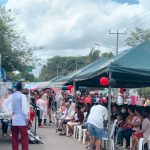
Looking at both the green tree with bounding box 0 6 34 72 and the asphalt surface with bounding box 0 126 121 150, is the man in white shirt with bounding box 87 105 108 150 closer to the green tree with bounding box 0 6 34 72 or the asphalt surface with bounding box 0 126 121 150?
the asphalt surface with bounding box 0 126 121 150

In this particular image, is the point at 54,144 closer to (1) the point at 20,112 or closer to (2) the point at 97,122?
(2) the point at 97,122

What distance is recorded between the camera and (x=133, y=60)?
11.3 metres

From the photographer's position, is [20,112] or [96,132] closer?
[20,112]

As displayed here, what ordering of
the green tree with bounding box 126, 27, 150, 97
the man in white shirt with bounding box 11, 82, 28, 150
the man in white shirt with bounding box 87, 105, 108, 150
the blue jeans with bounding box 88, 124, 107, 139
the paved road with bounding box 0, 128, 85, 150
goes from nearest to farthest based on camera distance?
the man in white shirt with bounding box 11, 82, 28, 150 → the man in white shirt with bounding box 87, 105, 108, 150 → the blue jeans with bounding box 88, 124, 107, 139 → the paved road with bounding box 0, 128, 85, 150 → the green tree with bounding box 126, 27, 150, 97

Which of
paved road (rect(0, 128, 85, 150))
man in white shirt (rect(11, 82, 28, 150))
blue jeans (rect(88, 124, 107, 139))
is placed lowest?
paved road (rect(0, 128, 85, 150))

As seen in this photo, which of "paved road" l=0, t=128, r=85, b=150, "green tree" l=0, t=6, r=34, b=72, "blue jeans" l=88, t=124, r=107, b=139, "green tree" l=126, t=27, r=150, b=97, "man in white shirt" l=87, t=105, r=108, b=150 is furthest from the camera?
"green tree" l=126, t=27, r=150, b=97

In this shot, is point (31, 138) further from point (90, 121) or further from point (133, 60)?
point (133, 60)

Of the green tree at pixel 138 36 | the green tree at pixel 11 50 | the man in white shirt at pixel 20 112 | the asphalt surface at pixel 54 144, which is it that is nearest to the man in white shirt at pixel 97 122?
the asphalt surface at pixel 54 144

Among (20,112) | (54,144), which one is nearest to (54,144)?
(54,144)

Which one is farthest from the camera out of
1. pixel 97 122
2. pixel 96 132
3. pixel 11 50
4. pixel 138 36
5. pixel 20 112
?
pixel 138 36

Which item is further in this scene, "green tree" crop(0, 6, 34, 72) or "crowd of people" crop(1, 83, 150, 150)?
"green tree" crop(0, 6, 34, 72)

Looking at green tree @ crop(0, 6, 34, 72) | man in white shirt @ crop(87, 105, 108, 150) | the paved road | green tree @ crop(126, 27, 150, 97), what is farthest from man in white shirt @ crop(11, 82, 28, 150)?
green tree @ crop(126, 27, 150, 97)

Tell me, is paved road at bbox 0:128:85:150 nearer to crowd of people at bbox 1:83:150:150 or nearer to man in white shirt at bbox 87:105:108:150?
crowd of people at bbox 1:83:150:150

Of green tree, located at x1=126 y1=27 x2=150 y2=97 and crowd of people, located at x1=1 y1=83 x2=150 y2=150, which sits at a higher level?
green tree, located at x1=126 y1=27 x2=150 y2=97
